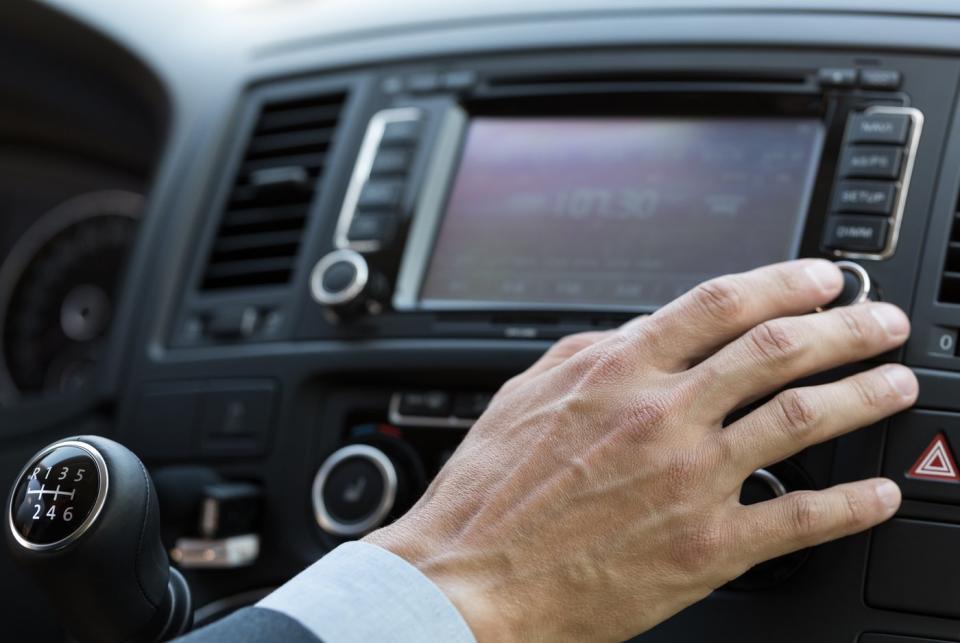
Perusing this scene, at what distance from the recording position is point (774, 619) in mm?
1084

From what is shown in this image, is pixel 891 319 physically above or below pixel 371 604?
above

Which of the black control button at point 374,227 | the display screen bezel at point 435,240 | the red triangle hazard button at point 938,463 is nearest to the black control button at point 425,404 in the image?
the display screen bezel at point 435,240

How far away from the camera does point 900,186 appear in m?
1.15

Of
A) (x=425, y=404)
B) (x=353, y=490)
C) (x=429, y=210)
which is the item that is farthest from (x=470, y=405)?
(x=429, y=210)

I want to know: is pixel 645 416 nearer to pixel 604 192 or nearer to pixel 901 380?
pixel 901 380

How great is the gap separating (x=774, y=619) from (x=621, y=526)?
0.89 feet

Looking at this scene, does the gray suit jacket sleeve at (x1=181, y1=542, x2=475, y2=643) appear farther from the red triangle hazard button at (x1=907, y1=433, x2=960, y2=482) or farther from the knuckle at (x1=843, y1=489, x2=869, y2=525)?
the red triangle hazard button at (x1=907, y1=433, x2=960, y2=482)

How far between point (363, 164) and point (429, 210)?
142 mm

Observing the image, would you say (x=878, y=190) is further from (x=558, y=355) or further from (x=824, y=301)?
(x=558, y=355)

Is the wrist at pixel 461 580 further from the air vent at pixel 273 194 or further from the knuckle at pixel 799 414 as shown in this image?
the air vent at pixel 273 194

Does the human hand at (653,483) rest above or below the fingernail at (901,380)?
below

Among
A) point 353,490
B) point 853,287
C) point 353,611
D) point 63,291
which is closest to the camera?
point 353,611

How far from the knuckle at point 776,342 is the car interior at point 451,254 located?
146 millimetres

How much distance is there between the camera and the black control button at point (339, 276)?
1.40 m
